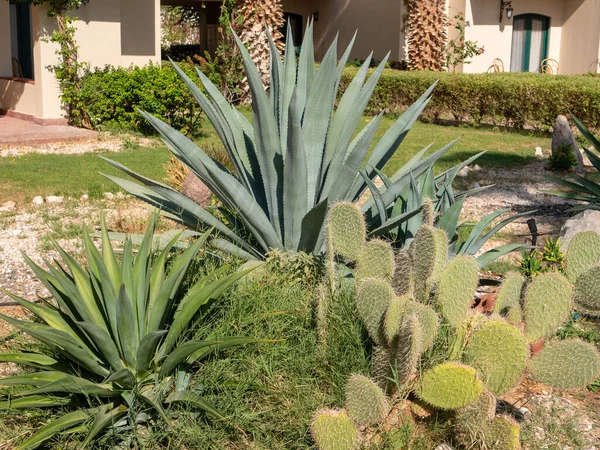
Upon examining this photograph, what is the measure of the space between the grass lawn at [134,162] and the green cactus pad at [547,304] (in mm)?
3576

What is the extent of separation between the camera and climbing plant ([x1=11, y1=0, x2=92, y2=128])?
12984mm

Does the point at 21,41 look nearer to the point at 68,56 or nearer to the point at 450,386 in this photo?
the point at 68,56

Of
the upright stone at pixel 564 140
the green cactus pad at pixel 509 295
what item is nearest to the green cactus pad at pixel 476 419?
the green cactus pad at pixel 509 295

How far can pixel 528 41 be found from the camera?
21.6 m

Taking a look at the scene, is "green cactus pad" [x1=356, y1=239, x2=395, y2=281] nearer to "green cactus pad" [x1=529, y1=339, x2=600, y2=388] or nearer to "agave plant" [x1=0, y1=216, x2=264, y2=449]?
"agave plant" [x1=0, y1=216, x2=264, y2=449]

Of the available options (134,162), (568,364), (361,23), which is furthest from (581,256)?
(361,23)

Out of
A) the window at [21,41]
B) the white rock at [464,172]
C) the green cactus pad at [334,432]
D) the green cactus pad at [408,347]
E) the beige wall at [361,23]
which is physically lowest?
the green cactus pad at [334,432]

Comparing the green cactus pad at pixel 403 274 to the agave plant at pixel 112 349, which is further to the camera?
the green cactus pad at pixel 403 274

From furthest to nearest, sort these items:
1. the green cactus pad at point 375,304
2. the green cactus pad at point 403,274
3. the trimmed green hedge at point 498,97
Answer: the trimmed green hedge at point 498,97
the green cactus pad at point 403,274
the green cactus pad at point 375,304

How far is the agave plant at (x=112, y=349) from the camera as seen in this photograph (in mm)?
3047

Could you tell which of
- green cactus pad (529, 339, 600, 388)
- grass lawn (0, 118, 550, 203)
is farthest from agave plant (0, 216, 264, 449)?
grass lawn (0, 118, 550, 203)

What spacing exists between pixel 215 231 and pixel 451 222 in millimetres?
1395

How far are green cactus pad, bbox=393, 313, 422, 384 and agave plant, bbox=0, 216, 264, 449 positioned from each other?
63 cm

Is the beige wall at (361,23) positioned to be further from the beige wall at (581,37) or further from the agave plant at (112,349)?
the agave plant at (112,349)
